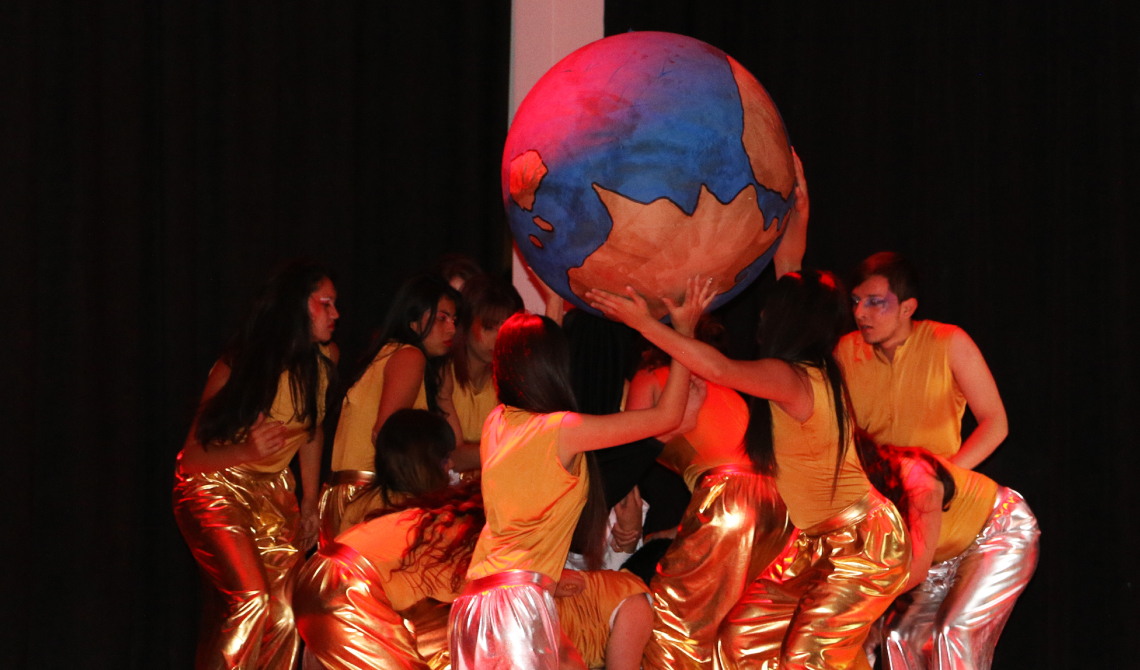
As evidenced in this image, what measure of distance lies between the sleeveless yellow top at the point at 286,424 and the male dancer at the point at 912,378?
1871 mm

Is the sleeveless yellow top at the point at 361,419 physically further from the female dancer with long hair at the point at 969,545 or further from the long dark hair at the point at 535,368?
the female dancer with long hair at the point at 969,545

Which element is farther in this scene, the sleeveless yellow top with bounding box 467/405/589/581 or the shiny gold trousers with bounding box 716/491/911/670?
the shiny gold trousers with bounding box 716/491/911/670

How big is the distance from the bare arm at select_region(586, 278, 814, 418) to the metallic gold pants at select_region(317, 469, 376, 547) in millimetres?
1272

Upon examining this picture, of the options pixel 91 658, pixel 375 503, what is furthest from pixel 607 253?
pixel 91 658

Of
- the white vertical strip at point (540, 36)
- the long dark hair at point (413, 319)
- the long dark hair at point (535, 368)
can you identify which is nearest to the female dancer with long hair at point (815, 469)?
the long dark hair at point (535, 368)

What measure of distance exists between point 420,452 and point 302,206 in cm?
173

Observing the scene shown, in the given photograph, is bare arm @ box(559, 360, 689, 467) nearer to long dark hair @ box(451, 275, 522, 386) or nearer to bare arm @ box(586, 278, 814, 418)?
bare arm @ box(586, 278, 814, 418)

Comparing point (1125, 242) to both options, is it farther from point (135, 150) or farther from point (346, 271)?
point (135, 150)

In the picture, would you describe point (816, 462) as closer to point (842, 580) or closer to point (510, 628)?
point (842, 580)

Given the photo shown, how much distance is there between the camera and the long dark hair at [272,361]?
3.30 metres

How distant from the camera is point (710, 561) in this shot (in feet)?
10.8

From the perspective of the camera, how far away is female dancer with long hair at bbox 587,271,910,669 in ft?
8.70

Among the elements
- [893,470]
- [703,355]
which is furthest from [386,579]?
[893,470]

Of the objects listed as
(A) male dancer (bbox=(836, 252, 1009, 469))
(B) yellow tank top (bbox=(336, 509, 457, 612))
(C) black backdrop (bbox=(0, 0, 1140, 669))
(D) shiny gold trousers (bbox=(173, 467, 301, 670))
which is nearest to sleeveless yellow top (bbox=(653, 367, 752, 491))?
(A) male dancer (bbox=(836, 252, 1009, 469))
